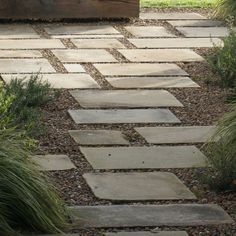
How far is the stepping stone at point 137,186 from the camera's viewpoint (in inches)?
181

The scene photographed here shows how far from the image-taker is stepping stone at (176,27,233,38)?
9.11 m

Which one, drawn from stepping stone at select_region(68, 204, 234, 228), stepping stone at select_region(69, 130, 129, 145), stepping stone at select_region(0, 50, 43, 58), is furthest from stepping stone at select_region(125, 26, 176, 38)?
stepping stone at select_region(68, 204, 234, 228)

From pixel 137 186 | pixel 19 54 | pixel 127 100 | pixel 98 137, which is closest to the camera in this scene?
pixel 137 186

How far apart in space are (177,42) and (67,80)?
190 centimetres

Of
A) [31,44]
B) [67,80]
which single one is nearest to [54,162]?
[67,80]

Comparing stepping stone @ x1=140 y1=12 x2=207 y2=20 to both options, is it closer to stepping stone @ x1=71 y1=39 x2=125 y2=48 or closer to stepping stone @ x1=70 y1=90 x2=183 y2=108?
stepping stone @ x1=71 y1=39 x2=125 y2=48

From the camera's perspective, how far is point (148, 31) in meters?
9.30

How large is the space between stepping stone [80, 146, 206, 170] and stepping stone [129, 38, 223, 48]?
10.6ft

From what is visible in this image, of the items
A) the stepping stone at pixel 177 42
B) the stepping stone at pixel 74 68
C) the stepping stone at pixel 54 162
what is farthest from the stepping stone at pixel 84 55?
the stepping stone at pixel 54 162

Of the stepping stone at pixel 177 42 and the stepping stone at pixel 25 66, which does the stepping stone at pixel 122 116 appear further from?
the stepping stone at pixel 177 42

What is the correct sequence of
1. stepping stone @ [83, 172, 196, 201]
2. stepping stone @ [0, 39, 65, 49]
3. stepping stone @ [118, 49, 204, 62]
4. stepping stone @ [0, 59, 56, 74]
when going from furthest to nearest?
1. stepping stone @ [0, 39, 65, 49]
2. stepping stone @ [118, 49, 204, 62]
3. stepping stone @ [0, 59, 56, 74]
4. stepping stone @ [83, 172, 196, 201]

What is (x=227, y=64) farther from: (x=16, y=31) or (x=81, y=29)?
(x=16, y=31)

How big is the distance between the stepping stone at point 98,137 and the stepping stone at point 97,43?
281 cm

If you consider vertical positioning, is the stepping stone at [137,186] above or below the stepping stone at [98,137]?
below
